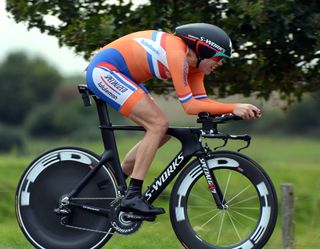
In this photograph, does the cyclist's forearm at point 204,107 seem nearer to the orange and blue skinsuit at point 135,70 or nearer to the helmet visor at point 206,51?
the orange and blue skinsuit at point 135,70

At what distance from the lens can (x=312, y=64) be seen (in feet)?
32.6

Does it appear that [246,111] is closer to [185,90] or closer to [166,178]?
[185,90]

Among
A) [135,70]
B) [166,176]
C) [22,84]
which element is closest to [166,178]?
[166,176]

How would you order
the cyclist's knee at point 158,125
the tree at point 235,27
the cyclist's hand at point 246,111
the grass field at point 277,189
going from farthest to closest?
the grass field at point 277,189 < the tree at point 235,27 < the cyclist's knee at point 158,125 < the cyclist's hand at point 246,111

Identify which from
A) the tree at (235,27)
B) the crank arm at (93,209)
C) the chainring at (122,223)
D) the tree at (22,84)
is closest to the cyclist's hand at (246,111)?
the chainring at (122,223)

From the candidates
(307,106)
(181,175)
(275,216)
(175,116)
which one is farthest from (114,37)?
(307,106)

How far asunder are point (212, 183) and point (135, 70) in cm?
108

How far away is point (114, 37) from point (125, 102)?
88.0 inches

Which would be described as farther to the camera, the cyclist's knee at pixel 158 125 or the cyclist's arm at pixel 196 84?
the cyclist's arm at pixel 196 84

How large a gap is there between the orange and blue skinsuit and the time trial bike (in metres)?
0.17

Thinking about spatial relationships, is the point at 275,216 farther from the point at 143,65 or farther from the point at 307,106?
the point at 307,106

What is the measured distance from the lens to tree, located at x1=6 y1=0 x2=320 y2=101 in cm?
868

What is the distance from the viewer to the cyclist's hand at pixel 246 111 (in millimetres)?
6832

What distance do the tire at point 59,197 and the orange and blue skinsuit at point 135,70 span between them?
0.59m
